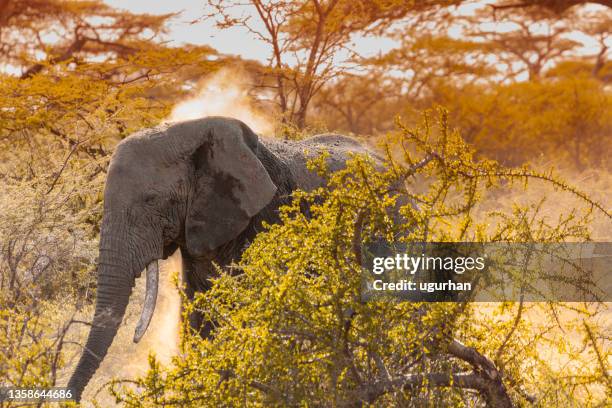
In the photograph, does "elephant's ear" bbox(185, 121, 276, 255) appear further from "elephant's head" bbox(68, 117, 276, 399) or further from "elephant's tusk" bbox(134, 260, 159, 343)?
"elephant's tusk" bbox(134, 260, 159, 343)

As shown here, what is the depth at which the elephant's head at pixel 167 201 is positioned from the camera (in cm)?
377

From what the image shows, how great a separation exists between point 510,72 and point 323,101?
18.0ft

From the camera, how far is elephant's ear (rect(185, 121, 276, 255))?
160 inches

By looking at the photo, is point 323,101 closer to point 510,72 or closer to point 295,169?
point 510,72

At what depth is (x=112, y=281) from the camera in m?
3.79

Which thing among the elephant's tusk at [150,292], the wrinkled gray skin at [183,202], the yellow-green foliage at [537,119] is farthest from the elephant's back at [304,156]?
the yellow-green foliage at [537,119]

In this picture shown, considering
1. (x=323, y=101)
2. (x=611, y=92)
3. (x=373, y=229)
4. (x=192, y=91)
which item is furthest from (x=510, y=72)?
(x=373, y=229)

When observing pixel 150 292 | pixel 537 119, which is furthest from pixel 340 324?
pixel 537 119

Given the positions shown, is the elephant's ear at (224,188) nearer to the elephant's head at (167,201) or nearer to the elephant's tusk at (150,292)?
the elephant's head at (167,201)

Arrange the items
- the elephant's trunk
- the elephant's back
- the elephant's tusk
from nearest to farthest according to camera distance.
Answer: the elephant's trunk → the elephant's tusk → the elephant's back

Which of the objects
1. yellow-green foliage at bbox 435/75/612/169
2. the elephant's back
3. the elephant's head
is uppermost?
yellow-green foliage at bbox 435/75/612/169

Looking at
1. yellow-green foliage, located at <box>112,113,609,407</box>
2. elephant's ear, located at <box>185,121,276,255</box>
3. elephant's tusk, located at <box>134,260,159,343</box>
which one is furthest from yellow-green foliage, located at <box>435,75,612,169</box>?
yellow-green foliage, located at <box>112,113,609,407</box>

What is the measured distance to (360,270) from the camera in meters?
2.76

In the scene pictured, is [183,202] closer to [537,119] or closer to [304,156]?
[304,156]
